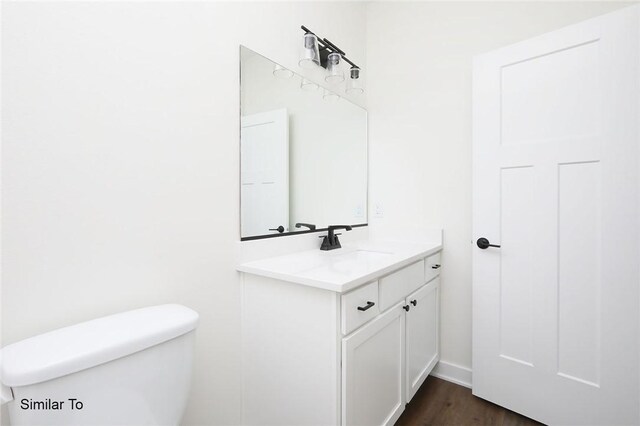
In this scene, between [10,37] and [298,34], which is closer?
[10,37]

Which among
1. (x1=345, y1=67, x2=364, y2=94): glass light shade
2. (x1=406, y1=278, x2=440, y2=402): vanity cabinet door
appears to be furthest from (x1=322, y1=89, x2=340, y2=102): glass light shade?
(x1=406, y1=278, x2=440, y2=402): vanity cabinet door

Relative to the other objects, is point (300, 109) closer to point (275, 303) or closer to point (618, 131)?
point (275, 303)

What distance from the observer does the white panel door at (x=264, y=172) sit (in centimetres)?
134

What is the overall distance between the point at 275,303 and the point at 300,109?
1.05 metres

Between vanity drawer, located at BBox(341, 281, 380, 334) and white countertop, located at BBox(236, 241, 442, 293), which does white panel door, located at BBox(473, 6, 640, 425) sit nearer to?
white countertop, located at BBox(236, 241, 442, 293)

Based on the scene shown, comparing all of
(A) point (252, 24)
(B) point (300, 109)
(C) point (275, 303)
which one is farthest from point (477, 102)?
(C) point (275, 303)

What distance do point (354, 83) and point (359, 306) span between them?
1604 millimetres

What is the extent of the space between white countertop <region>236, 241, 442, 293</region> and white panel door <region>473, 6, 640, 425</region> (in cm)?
47

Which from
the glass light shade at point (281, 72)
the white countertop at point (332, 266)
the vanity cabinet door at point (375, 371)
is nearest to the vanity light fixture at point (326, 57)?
the glass light shade at point (281, 72)

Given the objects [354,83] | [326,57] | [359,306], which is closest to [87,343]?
[359,306]

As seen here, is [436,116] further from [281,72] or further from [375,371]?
[375,371]

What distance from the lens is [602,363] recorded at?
4.36ft

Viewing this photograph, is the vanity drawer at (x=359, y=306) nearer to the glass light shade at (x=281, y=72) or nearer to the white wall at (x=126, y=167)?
the white wall at (x=126, y=167)

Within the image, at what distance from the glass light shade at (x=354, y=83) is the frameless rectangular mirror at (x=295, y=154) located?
84 millimetres
